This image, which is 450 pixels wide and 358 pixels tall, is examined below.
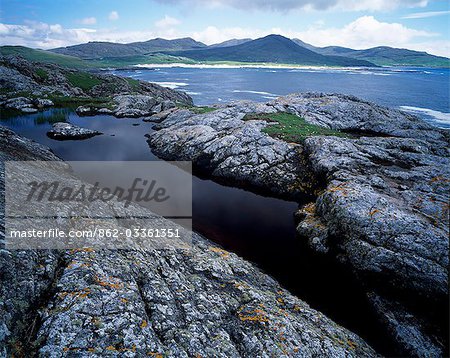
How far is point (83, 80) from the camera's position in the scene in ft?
326

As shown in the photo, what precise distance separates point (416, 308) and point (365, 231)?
200 inches

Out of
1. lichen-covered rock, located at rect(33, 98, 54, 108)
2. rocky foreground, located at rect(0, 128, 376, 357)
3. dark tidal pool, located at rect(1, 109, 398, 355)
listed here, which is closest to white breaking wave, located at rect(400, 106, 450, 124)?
dark tidal pool, located at rect(1, 109, 398, 355)

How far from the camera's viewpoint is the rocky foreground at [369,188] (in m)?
15.2

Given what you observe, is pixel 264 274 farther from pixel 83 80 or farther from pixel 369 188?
pixel 83 80

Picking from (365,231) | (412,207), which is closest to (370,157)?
(412,207)

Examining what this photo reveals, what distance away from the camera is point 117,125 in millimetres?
53812

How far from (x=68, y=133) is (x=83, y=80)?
222 feet

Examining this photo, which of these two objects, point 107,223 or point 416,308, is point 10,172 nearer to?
point 107,223

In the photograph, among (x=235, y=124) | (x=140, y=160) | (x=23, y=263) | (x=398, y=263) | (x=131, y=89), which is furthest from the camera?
(x=131, y=89)

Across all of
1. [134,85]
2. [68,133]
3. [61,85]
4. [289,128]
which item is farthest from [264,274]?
[134,85]

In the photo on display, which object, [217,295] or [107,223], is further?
[107,223]

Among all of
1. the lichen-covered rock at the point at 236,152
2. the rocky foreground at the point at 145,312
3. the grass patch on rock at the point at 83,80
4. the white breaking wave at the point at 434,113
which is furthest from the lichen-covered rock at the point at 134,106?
the white breaking wave at the point at 434,113

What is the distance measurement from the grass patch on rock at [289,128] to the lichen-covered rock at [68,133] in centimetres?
2810

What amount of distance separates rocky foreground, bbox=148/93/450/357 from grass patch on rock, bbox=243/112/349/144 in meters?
1.34
